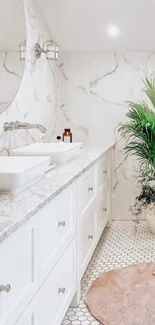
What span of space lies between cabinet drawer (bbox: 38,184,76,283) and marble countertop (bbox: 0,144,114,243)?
0.19 feet

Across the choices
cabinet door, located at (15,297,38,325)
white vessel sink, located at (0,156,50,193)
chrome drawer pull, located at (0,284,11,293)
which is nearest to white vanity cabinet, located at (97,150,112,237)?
white vessel sink, located at (0,156,50,193)

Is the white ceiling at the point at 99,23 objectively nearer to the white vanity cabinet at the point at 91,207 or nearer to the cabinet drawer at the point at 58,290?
the white vanity cabinet at the point at 91,207

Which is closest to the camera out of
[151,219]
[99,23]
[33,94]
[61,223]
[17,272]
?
[17,272]

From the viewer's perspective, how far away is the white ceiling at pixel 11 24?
8.00 feet

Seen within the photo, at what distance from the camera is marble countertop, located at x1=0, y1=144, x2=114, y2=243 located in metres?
1.20

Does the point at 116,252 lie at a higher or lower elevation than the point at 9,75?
lower

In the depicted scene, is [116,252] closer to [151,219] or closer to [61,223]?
[151,219]

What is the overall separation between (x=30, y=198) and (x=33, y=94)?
6.23 feet

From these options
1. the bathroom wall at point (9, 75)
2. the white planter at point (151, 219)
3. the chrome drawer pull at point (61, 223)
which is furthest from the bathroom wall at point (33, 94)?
the white planter at point (151, 219)

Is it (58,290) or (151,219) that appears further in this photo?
(151,219)

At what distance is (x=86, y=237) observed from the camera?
2672mm

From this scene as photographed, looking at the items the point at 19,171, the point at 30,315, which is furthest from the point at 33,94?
the point at 30,315

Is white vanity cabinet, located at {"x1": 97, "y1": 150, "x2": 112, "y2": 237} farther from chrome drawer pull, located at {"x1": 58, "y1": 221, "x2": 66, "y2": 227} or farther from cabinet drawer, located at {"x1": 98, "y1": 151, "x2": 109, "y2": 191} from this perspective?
chrome drawer pull, located at {"x1": 58, "y1": 221, "x2": 66, "y2": 227}

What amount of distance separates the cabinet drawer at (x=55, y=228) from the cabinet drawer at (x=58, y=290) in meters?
0.05
